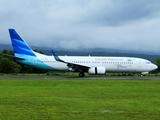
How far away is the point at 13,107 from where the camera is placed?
1178 cm

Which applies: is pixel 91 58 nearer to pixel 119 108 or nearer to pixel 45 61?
pixel 45 61

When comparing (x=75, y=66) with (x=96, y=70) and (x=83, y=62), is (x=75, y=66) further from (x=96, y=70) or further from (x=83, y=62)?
(x=96, y=70)

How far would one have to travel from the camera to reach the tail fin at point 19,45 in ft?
148

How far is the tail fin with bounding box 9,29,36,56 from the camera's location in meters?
45.2

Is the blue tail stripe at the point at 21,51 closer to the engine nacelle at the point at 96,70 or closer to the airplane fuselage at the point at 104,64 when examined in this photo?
the airplane fuselage at the point at 104,64

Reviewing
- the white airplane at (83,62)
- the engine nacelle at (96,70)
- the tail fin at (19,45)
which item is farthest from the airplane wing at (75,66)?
the tail fin at (19,45)

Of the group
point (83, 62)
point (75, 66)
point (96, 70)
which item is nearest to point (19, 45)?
point (75, 66)

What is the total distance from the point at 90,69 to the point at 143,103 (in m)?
28.9

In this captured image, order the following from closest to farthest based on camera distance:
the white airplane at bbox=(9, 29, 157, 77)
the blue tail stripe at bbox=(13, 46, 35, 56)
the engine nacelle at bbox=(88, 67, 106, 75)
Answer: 1. the engine nacelle at bbox=(88, 67, 106, 75)
2. the white airplane at bbox=(9, 29, 157, 77)
3. the blue tail stripe at bbox=(13, 46, 35, 56)

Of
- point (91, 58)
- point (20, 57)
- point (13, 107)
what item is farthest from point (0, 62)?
point (13, 107)

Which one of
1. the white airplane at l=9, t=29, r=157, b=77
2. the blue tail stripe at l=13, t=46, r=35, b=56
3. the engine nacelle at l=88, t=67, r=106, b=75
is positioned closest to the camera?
the engine nacelle at l=88, t=67, r=106, b=75

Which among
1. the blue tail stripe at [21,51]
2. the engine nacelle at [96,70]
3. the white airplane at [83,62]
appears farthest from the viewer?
the blue tail stripe at [21,51]

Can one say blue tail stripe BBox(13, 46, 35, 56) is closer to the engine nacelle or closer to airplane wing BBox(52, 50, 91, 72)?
airplane wing BBox(52, 50, 91, 72)

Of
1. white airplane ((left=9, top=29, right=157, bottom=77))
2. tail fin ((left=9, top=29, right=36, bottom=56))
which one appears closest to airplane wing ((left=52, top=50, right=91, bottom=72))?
white airplane ((left=9, top=29, right=157, bottom=77))
